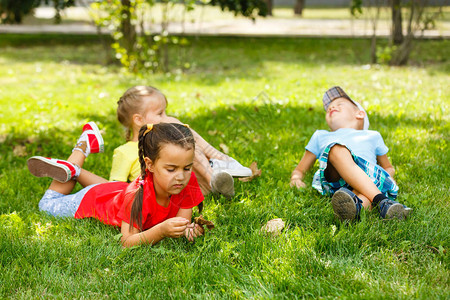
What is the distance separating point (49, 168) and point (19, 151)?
1300mm

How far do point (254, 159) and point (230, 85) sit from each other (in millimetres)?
3331

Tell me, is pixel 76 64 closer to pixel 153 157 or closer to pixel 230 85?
pixel 230 85

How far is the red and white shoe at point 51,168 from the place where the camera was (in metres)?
3.18

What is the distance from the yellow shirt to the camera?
10.6 ft

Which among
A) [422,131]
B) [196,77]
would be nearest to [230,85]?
[196,77]

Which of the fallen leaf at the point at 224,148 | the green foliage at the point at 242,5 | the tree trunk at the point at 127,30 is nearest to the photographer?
the fallen leaf at the point at 224,148

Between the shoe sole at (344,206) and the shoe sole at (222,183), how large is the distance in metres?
0.70

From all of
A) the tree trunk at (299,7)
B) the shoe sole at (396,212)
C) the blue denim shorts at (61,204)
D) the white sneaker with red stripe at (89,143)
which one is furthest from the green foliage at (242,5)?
the tree trunk at (299,7)

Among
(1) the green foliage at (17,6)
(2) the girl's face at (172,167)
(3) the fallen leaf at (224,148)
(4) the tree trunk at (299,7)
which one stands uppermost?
(4) the tree trunk at (299,7)

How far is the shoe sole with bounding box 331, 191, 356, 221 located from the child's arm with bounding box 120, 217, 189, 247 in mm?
861

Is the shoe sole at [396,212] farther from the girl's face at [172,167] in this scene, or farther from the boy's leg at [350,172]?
the girl's face at [172,167]

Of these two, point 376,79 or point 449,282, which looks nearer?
point 449,282

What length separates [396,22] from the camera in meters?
9.45

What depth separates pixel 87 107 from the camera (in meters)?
5.69
